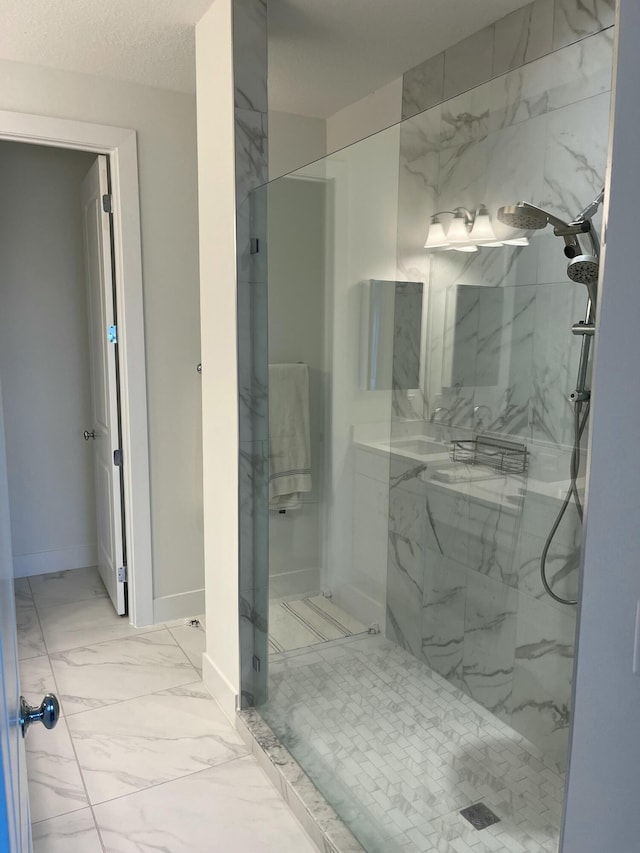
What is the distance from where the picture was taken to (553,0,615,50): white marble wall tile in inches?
78.0

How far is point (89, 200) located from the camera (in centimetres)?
343

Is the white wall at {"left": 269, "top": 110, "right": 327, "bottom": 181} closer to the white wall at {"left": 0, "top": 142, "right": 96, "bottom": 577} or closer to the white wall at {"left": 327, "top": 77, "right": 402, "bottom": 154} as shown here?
the white wall at {"left": 327, "top": 77, "right": 402, "bottom": 154}

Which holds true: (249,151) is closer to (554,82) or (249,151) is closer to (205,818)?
(554,82)

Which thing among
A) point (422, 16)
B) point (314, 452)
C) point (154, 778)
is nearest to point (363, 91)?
point (422, 16)

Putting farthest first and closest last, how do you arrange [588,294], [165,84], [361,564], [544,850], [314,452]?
1. [165,84]
2. [314,452]
3. [361,564]
4. [544,850]
5. [588,294]

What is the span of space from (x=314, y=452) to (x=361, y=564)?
43 centimetres

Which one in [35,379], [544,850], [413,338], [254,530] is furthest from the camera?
[35,379]

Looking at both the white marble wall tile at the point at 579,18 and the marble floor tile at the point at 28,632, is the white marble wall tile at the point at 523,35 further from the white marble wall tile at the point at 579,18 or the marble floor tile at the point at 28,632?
the marble floor tile at the point at 28,632

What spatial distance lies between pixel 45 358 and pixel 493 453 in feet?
10.2

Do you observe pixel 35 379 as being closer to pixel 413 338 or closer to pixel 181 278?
pixel 181 278

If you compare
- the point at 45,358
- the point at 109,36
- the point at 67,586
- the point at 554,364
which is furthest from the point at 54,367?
the point at 554,364

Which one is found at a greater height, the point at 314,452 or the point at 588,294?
the point at 588,294

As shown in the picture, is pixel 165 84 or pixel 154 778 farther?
pixel 165 84

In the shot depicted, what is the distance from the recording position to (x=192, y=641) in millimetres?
3170
